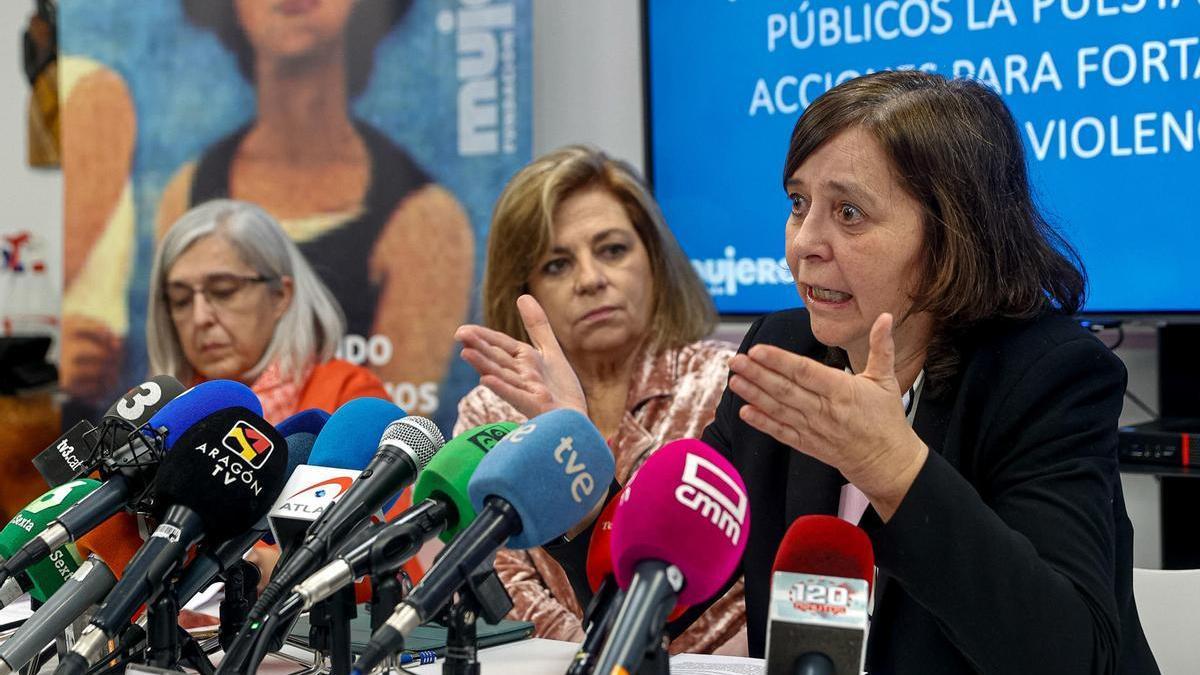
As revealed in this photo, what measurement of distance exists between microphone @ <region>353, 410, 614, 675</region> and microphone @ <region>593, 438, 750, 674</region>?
0.06 meters

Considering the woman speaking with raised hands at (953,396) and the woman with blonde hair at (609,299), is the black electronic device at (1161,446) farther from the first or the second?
the woman speaking with raised hands at (953,396)

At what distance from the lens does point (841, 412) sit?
4.04 feet

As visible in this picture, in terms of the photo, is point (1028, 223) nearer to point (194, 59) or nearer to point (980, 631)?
point (980, 631)

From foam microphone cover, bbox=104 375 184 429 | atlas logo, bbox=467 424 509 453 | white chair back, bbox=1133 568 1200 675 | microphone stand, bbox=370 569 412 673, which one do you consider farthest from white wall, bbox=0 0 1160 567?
microphone stand, bbox=370 569 412 673

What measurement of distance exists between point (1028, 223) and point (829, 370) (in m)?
0.64

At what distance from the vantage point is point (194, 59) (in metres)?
4.35

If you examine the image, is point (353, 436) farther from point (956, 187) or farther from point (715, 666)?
point (956, 187)

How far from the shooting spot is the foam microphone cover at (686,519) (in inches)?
42.3

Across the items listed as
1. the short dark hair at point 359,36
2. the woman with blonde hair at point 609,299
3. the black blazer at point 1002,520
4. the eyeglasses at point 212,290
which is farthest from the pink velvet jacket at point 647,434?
the short dark hair at point 359,36

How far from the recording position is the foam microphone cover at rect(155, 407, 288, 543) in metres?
1.32

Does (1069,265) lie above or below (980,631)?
above

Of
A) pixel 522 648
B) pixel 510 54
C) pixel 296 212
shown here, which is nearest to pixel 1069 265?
pixel 522 648

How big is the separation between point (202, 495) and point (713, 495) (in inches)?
22.2

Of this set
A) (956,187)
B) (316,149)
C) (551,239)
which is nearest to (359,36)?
(316,149)
